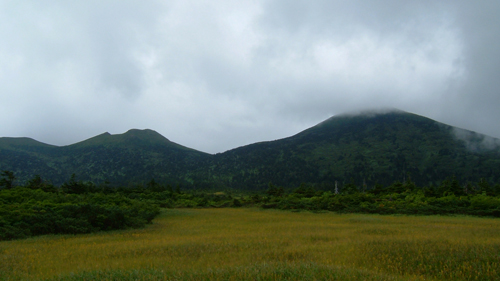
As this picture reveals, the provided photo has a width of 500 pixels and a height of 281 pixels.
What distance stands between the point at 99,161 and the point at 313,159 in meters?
111

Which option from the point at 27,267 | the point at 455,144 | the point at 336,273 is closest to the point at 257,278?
the point at 336,273

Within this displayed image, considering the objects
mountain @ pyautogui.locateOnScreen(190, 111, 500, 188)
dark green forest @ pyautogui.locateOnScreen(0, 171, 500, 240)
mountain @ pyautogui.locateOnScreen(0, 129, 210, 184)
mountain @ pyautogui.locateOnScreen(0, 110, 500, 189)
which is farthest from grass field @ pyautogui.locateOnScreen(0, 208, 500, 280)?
mountain @ pyautogui.locateOnScreen(0, 129, 210, 184)

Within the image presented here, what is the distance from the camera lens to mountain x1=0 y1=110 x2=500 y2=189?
11500 centimetres

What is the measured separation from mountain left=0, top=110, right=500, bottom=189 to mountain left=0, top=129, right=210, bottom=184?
47 centimetres

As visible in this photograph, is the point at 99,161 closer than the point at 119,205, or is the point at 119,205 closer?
the point at 119,205

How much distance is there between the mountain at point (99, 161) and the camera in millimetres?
138375

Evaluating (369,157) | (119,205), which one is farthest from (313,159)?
(119,205)

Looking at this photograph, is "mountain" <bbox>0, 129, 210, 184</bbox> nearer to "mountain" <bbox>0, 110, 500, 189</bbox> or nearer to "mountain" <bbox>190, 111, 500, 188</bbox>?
"mountain" <bbox>0, 110, 500, 189</bbox>

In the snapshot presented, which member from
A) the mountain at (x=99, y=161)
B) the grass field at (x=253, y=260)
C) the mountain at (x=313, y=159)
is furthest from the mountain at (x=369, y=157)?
the grass field at (x=253, y=260)

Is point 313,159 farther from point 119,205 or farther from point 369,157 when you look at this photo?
point 119,205

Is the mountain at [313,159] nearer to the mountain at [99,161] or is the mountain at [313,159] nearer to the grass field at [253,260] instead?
the mountain at [99,161]

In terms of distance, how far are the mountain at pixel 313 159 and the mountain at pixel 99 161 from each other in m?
0.47

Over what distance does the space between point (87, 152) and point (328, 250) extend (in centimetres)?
18743

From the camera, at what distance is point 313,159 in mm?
133625
